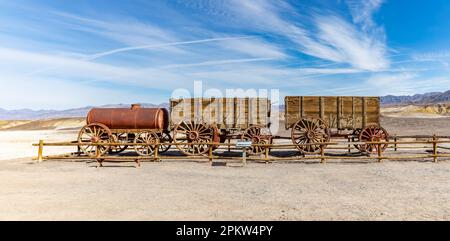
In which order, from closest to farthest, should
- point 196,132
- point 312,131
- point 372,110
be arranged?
point 312,131, point 372,110, point 196,132

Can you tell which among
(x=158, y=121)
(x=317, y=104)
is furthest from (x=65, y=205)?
(x=317, y=104)

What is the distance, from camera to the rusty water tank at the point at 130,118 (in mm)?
17406

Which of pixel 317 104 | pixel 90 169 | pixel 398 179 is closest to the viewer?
pixel 398 179

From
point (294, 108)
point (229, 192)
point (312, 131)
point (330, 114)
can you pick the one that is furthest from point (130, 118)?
point (330, 114)

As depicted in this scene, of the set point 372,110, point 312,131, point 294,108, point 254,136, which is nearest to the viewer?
point 312,131

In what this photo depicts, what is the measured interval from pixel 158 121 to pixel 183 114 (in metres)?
1.44

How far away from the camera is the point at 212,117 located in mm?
17344

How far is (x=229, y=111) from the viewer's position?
17.3 m

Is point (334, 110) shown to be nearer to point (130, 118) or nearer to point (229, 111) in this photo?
point (229, 111)

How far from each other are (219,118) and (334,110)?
6.30 m

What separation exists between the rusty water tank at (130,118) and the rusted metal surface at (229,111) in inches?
38.0

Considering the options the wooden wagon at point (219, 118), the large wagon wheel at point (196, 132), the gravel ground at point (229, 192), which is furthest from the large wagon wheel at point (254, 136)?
the gravel ground at point (229, 192)

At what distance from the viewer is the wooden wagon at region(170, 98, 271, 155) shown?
17188mm
